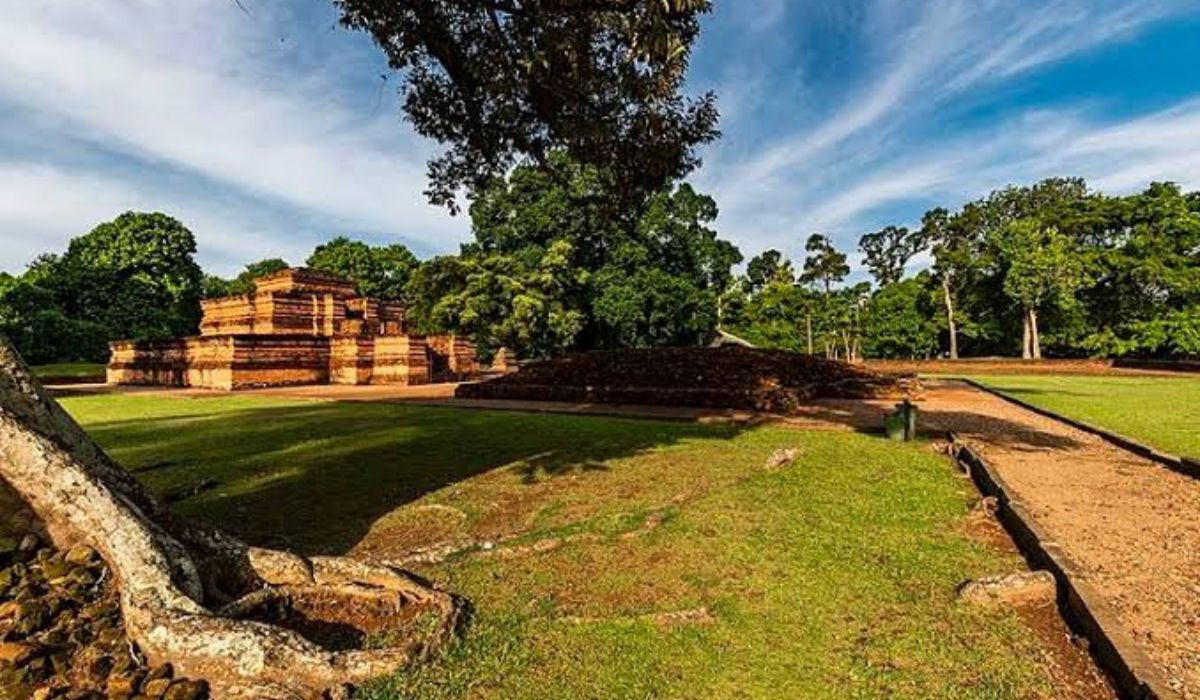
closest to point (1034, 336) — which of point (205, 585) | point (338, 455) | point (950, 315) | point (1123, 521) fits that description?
point (950, 315)

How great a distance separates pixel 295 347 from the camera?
28.1 m

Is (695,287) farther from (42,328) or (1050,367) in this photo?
(42,328)

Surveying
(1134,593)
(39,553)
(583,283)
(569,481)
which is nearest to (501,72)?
(569,481)

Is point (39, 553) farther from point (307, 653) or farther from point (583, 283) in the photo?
point (583, 283)

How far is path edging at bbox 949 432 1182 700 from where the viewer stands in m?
3.01

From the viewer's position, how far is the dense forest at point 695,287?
115 ft

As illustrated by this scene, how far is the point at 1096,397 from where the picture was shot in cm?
1806

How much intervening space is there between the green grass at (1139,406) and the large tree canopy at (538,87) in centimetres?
855

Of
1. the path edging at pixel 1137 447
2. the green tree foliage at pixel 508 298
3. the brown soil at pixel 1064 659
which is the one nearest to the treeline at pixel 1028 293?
the green tree foliage at pixel 508 298

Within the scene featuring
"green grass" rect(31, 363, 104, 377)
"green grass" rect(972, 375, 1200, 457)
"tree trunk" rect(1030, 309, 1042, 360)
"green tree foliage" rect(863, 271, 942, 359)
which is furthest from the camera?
"green tree foliage" rect(863, 271, 942, 359)

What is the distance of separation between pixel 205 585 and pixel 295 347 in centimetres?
2691

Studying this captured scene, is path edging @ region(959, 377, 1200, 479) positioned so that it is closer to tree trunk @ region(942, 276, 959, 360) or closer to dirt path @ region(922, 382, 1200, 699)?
dirt path @ region(922, 382, 1200, 699)

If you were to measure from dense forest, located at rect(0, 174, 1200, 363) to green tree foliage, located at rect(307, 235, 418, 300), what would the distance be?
1063 centimetres

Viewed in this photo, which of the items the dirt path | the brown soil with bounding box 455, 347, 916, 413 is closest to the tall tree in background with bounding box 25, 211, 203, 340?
the brown soil with bounding box 455, 347, 916, 413
